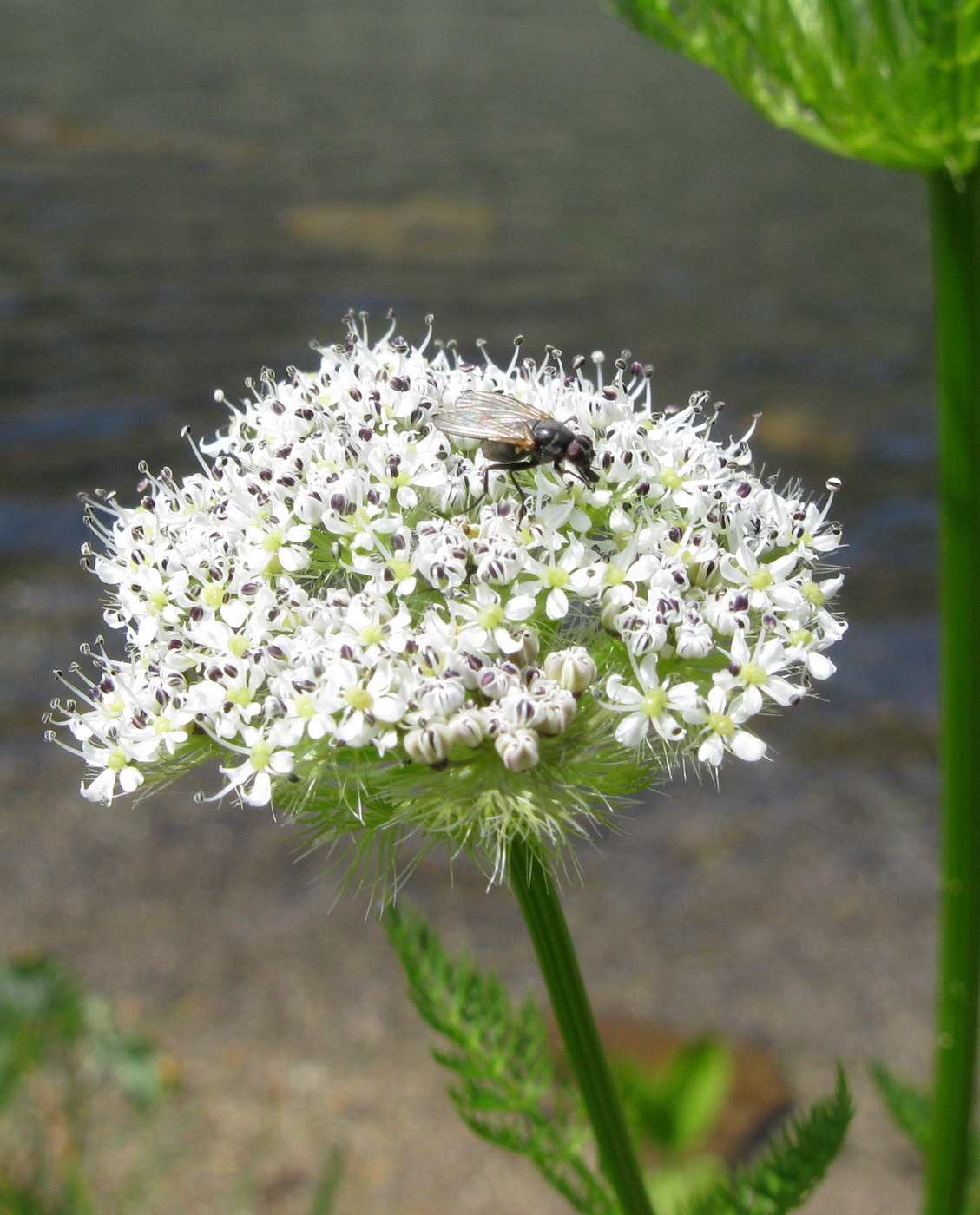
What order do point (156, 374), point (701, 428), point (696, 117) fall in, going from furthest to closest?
point (696, 117)
point (156, 374)
point (701, 428)

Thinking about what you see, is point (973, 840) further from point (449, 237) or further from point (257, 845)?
point (449, 237)

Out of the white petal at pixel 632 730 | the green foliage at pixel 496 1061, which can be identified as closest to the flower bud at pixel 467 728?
the white petal at pixel 632 730

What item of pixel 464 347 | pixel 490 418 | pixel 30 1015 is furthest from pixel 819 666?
pixel 464 347

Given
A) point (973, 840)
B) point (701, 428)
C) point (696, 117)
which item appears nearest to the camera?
point (701, 428)

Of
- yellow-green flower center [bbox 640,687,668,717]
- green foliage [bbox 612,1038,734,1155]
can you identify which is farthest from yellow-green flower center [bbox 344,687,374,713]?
green foliage [bbox 612,1038,734,1155]

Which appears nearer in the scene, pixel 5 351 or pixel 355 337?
pixel 355 337

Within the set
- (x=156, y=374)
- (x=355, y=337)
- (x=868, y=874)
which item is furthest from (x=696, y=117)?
(x=355, y=337)

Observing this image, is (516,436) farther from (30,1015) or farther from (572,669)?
(30,1015)
